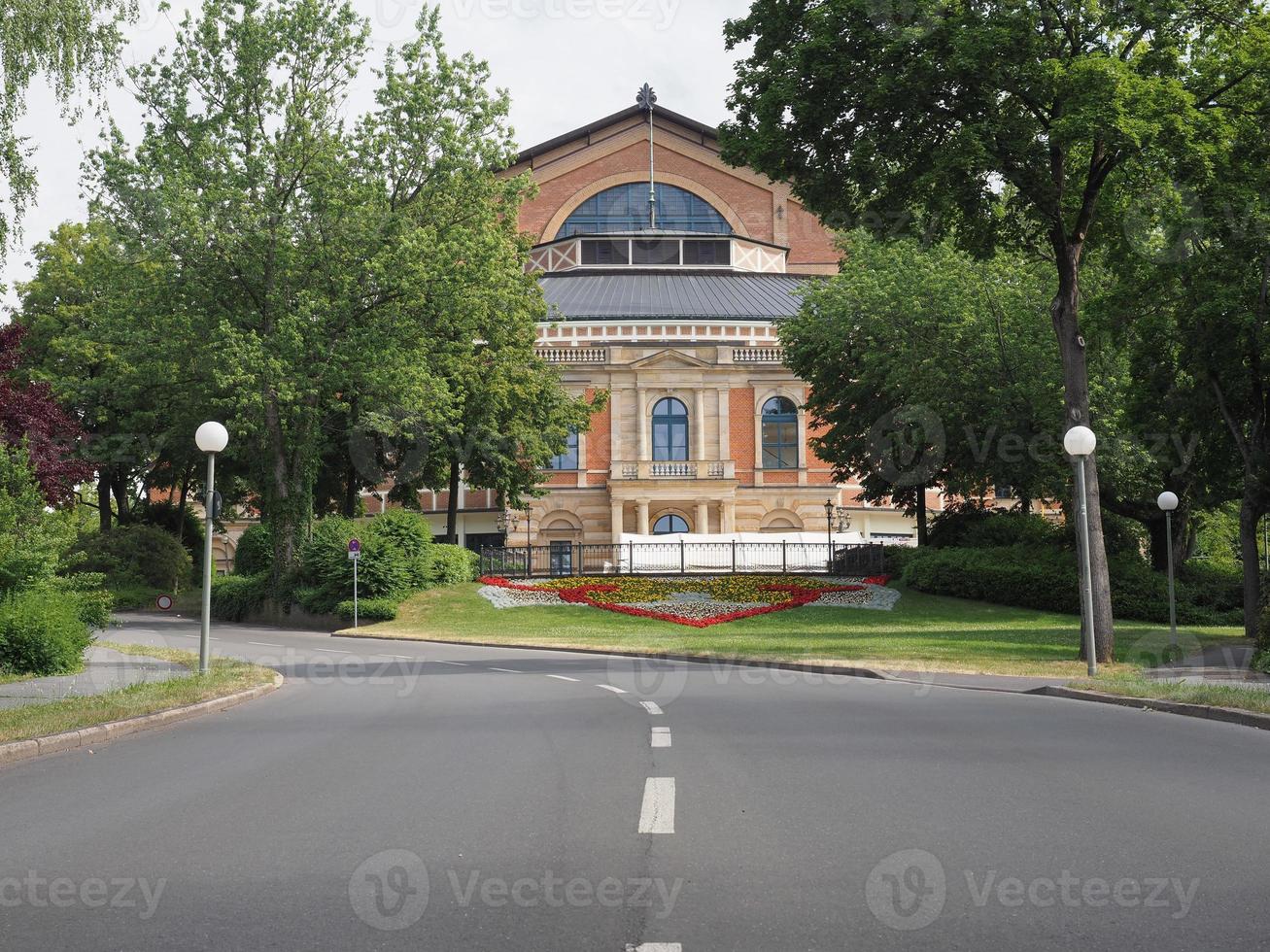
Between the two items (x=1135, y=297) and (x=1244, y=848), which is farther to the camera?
(x=1135, y=297)

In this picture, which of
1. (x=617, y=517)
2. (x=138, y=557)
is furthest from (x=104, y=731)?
(x=617, y=517)

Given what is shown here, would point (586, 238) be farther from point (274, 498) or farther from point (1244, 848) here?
point (1244, 848)

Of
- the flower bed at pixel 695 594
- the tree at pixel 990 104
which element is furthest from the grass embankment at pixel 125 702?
the flower bed at pixel 695 594

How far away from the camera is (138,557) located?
162 ft

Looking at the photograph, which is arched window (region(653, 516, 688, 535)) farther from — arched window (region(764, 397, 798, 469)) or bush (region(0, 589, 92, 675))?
bush (region(0, 589, 92, 675))

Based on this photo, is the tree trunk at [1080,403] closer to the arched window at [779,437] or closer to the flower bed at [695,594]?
the flower bed at [695,594]

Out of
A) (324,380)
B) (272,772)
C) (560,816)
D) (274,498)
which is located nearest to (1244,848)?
(560,816)

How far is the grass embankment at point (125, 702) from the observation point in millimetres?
11766

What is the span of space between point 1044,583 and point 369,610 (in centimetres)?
1983

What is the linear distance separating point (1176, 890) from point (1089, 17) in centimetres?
1813

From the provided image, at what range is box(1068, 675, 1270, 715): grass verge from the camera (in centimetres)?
1324

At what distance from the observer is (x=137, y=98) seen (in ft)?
117

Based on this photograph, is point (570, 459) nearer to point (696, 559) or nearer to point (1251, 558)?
point (696, 559)

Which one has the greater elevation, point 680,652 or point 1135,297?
point 1135,297
